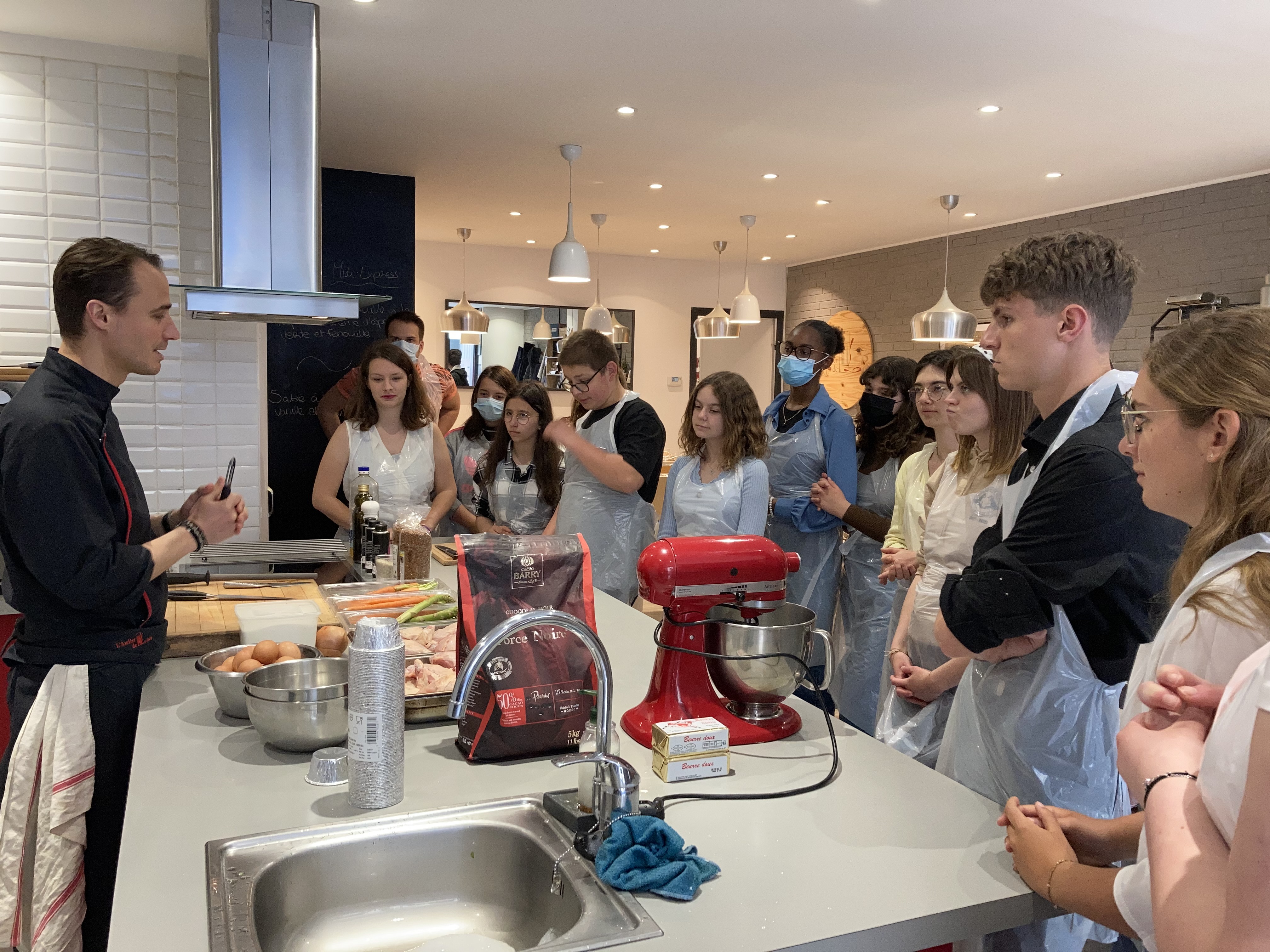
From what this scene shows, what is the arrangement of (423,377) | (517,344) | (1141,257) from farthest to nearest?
1. (517,344)
2. (1141,257)
3. (423,377)

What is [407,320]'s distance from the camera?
5.02 meters

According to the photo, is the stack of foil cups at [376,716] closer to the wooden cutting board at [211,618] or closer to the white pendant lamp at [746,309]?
the wooden cutting board at [211,618]

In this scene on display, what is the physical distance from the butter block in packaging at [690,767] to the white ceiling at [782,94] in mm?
2700

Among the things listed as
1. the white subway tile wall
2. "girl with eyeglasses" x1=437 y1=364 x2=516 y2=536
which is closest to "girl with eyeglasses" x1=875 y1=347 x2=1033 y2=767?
"girl with eyeglasses" x1=437 y1=364 x2=516 y2=536

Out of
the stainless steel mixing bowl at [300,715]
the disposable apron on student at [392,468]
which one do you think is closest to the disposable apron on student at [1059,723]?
the stainless steel mixing bowl at [300,715]

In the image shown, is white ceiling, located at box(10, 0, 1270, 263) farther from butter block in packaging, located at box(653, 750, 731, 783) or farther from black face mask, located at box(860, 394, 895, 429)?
butter block in packaging, located at box(653, 750, 731, 783)

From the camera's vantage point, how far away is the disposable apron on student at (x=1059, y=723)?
5.05 feet

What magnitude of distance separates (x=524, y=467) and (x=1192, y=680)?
3080mm

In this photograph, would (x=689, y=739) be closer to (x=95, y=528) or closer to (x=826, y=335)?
(x=95, y=528)

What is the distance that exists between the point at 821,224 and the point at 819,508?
478cm

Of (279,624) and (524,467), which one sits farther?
(524,467)

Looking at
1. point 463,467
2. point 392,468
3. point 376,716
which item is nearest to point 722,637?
point 376,716

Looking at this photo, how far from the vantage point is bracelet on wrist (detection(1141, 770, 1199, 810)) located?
0.89 m

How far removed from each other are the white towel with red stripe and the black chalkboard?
328cm
